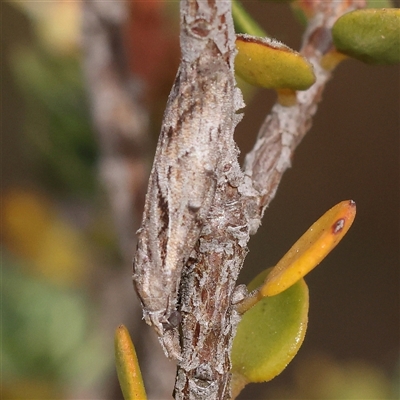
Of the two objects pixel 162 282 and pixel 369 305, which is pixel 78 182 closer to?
pixel 162 282

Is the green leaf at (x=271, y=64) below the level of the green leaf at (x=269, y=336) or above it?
above

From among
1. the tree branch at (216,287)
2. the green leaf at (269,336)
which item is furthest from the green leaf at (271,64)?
the green leaf at (269,336)

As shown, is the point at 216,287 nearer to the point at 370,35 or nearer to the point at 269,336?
the point at 269,336

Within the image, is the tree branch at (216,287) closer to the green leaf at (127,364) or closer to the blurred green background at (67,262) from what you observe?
the green leaf at (127,364)

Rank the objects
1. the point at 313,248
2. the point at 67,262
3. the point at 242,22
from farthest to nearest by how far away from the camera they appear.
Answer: the point at 67,262 → the point at 242,22 → the point at 313,248

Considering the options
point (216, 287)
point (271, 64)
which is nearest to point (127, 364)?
point (216, 287)

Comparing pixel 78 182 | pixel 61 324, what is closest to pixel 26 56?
pixel 78 182
